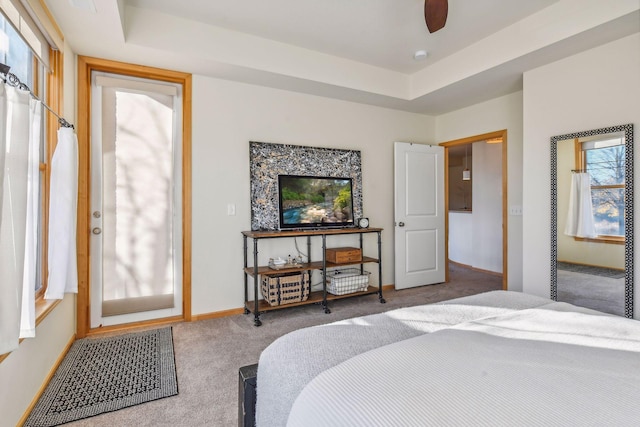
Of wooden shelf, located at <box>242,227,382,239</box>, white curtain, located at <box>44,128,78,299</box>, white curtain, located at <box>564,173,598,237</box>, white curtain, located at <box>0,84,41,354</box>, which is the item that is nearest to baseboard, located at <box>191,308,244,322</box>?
wooden shelf, located at <box>242,227,382,239</box>

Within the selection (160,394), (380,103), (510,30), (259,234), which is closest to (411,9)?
(510,30)

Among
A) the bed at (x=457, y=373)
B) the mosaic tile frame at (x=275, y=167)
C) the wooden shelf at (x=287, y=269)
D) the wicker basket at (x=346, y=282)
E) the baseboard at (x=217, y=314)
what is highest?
the mosaic tile frame at (x=275, y=167)

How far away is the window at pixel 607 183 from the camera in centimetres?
269

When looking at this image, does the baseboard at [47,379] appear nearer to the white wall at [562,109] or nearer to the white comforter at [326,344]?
the white comforter at [326,344]

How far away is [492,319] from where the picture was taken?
4.50 feet

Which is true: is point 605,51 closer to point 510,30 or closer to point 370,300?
point 510,30

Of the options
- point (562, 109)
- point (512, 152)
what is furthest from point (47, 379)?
point (512, 152)

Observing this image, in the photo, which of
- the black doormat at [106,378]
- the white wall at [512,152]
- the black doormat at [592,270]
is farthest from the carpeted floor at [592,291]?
the black doormat at [106,378]

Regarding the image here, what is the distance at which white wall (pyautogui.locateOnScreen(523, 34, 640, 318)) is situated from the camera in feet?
8.72

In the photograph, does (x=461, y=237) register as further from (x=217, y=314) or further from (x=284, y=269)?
(x=217, y=314)

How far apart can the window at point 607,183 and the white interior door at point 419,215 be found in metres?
1.99

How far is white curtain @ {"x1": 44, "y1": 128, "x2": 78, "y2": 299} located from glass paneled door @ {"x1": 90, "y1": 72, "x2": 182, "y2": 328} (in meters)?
0.79

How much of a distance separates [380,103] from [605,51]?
2210 millimetres

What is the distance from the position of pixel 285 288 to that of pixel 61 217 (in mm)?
1935
